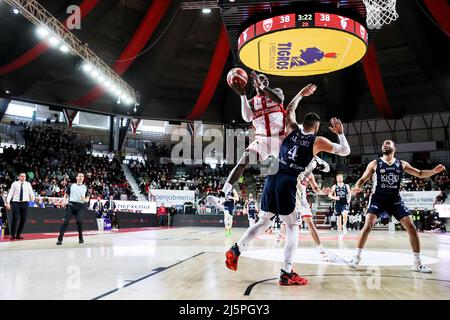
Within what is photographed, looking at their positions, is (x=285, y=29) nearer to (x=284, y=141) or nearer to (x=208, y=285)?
(x=284, y=141)

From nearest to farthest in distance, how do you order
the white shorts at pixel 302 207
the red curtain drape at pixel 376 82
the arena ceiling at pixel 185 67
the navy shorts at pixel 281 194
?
1. the navy shorts at pixel 281 194
2. the white shorts at pixel 302 207
3. the arena ceiling at pixel 185 67
4. the red curtain drape at pixel 376 82

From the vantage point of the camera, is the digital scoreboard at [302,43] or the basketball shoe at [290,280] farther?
the digital scoreboard at [302,43]

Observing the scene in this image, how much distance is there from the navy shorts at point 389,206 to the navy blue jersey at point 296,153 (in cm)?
190

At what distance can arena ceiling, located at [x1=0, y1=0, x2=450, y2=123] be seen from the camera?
19.7 m

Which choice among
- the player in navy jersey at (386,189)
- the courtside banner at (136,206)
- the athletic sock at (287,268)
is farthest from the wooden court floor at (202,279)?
the courtside banner at (136,206)

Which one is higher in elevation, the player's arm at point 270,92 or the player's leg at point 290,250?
→ the player's arm at point 270,92

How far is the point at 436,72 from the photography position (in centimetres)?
2273

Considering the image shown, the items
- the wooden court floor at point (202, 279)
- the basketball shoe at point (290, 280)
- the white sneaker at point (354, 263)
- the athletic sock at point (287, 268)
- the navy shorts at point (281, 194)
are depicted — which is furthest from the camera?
the white sneaker at point (354, 263)

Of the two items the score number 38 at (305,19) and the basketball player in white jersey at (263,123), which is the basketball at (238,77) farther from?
the score number 38 at (305,19)

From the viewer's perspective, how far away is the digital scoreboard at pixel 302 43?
12.8 m

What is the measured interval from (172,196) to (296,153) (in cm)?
2290

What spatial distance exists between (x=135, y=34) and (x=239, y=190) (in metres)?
14.0
